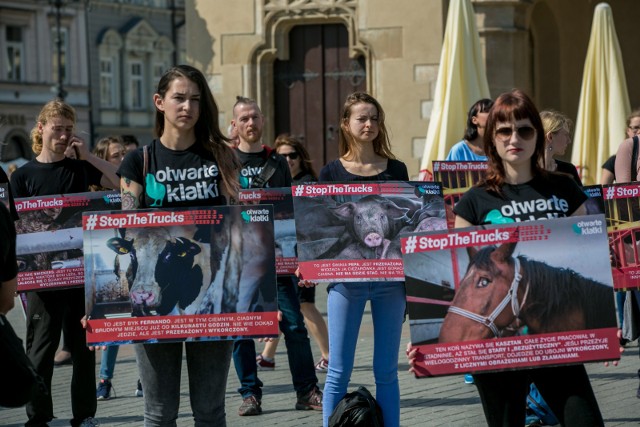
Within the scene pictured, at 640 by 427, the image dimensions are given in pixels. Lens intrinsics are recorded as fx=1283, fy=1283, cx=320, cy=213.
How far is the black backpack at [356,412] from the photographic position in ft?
20.1

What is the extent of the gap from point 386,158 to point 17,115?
4787 cm

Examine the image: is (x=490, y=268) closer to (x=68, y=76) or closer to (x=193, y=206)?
(x=193, y=206)

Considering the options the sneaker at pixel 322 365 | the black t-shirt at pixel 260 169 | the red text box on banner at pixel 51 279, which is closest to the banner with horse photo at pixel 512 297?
the red text box on banner at pixel 51 279

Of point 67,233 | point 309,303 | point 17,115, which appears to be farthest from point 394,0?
point 17,115

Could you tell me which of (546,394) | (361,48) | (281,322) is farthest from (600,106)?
(546,394)

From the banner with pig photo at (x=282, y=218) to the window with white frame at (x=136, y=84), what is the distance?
174ft

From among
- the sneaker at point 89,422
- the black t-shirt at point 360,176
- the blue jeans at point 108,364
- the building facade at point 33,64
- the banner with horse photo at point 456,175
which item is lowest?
the sneaker at point 89,422

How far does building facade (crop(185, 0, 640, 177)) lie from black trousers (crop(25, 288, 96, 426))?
982 centimetres

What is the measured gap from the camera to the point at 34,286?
7559 millimetres

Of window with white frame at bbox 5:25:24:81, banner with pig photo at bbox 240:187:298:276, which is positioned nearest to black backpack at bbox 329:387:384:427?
banner with pig photo at bbox 240:187:298:276

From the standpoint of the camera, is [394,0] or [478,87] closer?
[478,87]

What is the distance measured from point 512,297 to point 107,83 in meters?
57.1

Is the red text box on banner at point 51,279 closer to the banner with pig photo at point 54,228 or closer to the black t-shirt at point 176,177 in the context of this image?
the banner with pig photo at point 54,228

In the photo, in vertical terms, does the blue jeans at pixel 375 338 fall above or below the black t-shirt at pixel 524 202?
below
